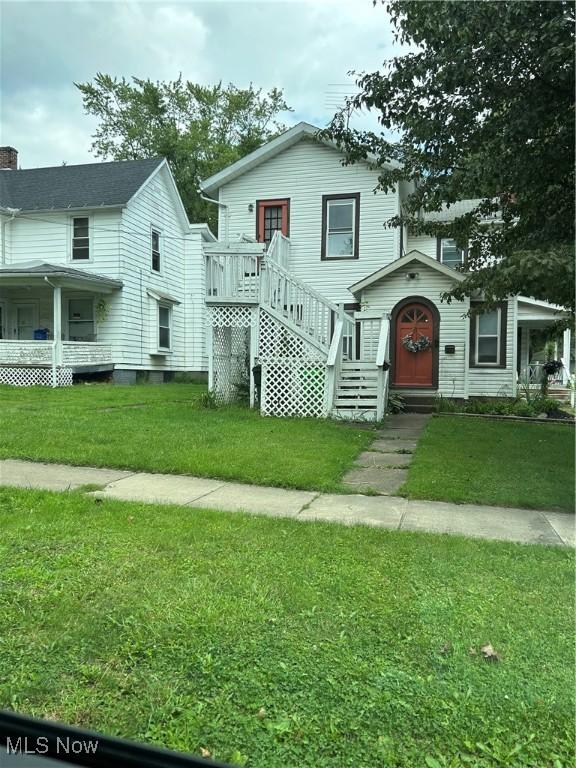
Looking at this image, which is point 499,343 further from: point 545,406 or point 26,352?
point 26,352

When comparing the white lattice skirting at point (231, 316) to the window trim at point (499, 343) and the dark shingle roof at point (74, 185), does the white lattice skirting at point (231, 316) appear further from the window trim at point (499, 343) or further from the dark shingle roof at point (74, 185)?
the dark shingle roof at point (74, 185)

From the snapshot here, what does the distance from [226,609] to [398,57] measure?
6.49 metres

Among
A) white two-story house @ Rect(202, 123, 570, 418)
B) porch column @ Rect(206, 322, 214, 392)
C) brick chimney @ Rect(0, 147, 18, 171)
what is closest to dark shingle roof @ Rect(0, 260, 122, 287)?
white two-story house @ Rect(202, 123, 570, 418)

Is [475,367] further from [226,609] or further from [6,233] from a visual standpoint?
[6,233]

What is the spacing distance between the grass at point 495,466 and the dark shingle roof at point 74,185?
13.2 m

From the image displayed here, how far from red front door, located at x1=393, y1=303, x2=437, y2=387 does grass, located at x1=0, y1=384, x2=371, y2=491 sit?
14.5 feet

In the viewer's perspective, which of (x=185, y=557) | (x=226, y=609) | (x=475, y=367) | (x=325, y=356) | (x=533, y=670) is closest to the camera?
(x=533, y=670)

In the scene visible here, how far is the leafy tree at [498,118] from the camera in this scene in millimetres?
5340

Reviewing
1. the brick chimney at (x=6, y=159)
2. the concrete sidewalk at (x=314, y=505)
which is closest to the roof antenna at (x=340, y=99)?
the concrete sidewalk at (x=314, y=505)

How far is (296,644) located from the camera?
2.42m

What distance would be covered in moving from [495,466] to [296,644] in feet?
16.0

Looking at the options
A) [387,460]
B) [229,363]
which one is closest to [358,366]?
[229,363]

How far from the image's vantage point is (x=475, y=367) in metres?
13.5

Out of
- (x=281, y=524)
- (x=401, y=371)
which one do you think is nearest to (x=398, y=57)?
(x=281, y=524)
